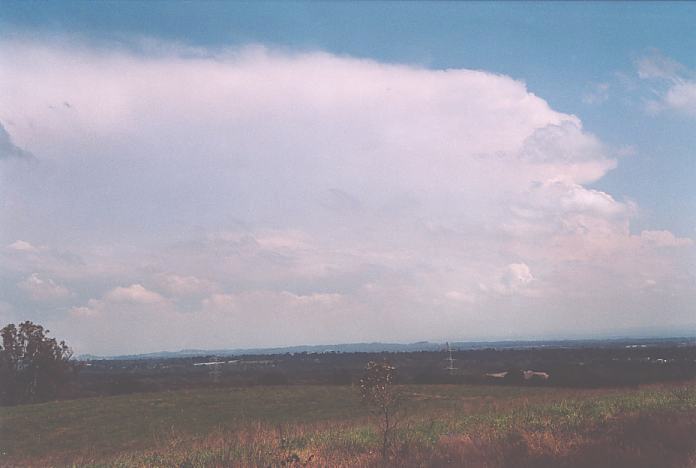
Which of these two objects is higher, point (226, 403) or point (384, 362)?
point (384, 362)

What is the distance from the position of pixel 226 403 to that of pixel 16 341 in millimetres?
56614

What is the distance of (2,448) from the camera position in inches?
1267

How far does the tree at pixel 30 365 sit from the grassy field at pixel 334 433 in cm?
4602

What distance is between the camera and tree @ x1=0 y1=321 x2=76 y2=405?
281 ft

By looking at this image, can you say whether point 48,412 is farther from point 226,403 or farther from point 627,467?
point 627,467

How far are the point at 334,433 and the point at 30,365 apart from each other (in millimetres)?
81392

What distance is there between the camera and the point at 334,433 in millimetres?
21594

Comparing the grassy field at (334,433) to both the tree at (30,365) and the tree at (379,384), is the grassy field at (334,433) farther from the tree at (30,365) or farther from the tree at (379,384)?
the tree at (30,365)

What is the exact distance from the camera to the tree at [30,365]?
85688mm

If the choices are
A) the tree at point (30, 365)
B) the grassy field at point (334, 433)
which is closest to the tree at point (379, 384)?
the grassy field at point (334, 433)

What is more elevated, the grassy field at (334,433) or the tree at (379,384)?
the tree at (379,384)

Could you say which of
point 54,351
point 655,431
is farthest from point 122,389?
point 655,431

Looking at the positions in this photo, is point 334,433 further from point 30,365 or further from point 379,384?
point 30,365

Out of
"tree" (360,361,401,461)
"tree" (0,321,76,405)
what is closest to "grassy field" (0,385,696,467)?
"tree" (360,361,401,461)
